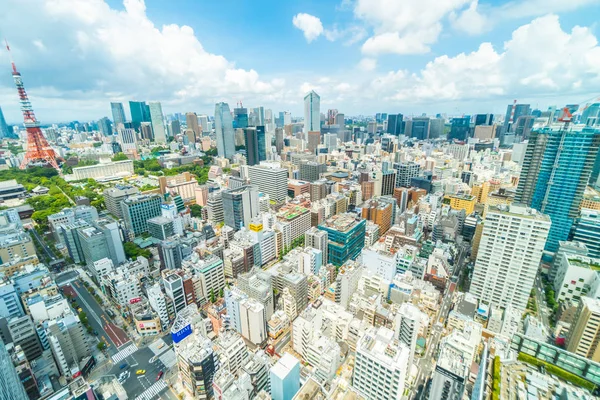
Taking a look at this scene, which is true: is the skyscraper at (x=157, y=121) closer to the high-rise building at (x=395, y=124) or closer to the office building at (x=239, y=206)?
the office building at (x=239, y=206)

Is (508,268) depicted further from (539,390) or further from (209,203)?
(209,203)

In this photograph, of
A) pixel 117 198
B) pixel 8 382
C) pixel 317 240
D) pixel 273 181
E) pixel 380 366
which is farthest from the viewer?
pixel 273 181

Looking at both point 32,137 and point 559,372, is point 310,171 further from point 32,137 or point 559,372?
point 32,137

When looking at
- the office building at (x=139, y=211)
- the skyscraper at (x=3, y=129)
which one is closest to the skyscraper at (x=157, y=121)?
the skyscraper at (x=3, y=129)

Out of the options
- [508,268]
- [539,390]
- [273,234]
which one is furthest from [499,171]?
[539,390]

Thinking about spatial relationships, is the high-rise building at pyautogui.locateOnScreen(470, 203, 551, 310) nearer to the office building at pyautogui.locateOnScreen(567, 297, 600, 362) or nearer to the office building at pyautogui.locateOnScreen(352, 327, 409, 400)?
the office building at pyautogui.locateOnScreen(567, 297, 600, 362)

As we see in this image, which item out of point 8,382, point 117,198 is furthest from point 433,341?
point 117,198
